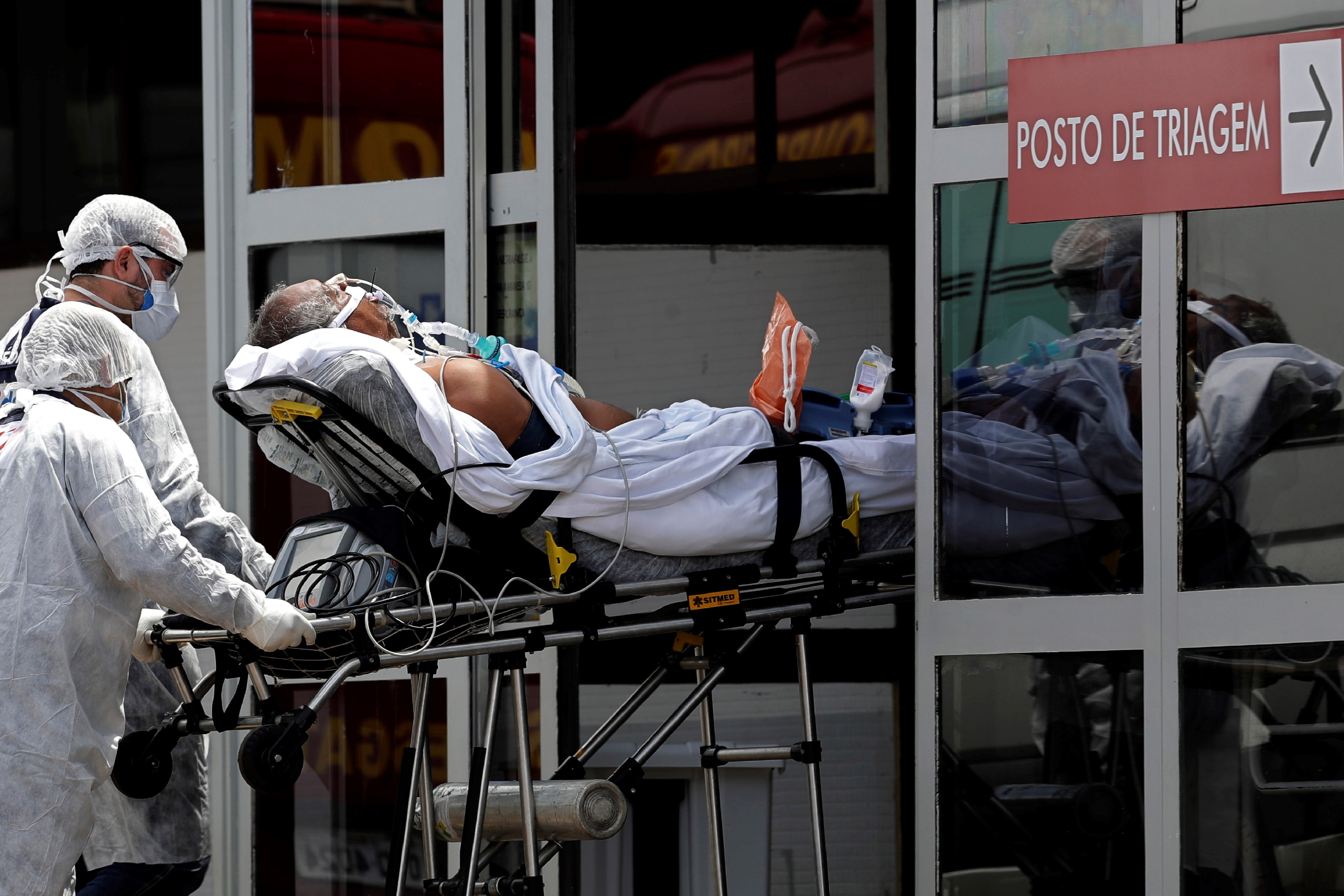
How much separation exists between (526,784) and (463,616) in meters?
0.34

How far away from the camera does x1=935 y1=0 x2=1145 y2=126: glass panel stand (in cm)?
323

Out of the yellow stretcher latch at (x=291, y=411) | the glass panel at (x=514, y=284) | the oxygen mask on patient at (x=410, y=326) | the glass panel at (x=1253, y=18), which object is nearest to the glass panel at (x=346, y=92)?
the glass panel at (x=514, y=284)

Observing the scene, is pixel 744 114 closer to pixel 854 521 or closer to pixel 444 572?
pixel 854 521

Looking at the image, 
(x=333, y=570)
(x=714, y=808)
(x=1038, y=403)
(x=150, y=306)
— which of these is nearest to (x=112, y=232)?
(x=150, y=306)

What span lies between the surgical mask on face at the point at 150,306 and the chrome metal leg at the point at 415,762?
1.11m

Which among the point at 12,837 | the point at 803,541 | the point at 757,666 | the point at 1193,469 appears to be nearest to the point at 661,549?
the point at 803,541

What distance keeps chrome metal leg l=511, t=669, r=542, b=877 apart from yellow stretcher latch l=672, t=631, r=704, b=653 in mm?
479

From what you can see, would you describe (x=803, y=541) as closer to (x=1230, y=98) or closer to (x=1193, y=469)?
(x=1193, y=469)

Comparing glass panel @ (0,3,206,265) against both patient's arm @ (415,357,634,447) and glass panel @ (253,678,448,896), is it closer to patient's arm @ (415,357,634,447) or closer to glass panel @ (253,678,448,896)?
glass panel @ (253,678,448,896)

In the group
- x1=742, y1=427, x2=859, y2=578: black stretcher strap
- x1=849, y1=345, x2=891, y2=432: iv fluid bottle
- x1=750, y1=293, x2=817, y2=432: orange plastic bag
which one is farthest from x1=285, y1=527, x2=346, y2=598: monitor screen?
x1=849, y1=345, x2=891, y2=432: iv fluid bottle

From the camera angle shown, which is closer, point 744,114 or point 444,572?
point 444,572

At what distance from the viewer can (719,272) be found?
18.2ft

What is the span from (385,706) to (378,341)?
159 centimetres

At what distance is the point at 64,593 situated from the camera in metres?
2.90
